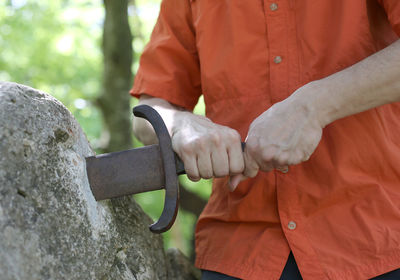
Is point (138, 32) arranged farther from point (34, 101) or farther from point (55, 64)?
point (34, 101)

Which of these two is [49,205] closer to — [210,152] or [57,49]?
[210,152]

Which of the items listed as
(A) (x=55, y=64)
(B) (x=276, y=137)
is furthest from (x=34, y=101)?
(A) (x=55, y=64)

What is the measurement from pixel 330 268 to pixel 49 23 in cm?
859

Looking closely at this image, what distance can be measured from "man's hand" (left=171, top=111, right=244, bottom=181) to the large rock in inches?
14.3

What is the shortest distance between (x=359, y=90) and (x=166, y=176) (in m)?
0.76

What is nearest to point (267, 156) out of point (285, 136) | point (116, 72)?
point (285, 136)

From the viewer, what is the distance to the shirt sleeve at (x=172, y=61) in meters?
2.21

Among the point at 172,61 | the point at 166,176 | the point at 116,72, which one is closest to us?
the point at 166,176

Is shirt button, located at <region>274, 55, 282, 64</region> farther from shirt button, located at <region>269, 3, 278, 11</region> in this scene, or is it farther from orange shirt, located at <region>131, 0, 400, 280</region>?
shirt button, located at <region>269, 3, 278, 11</region>

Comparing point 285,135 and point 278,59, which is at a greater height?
point 278,59

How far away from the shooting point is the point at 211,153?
1.58 m

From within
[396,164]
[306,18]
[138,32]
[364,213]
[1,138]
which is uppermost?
[1,138]

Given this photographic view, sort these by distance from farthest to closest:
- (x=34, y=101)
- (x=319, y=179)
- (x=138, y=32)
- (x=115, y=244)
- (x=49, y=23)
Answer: (x=138, y=32)
(x=49, y=23)
(x=319, y=179)
(x=115, y=244)
(x=34, y=101)

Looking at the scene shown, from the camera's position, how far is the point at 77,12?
9289 millimetres
